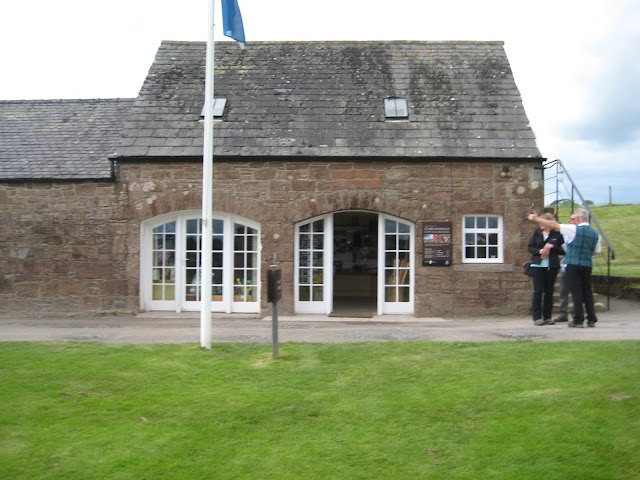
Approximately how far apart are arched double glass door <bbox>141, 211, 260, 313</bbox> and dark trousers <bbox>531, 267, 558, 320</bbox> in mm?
5638

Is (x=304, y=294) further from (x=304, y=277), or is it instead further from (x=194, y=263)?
(x=194, y=263)

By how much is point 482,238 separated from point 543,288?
2327 mm

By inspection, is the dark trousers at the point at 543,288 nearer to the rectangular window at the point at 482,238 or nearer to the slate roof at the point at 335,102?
the rectangular window at the point at 482,238

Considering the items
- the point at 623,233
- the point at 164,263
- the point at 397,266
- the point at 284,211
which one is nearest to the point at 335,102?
the point at 284,211

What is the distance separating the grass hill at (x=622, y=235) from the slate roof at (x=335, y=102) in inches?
307

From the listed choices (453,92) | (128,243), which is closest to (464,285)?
(453,92)

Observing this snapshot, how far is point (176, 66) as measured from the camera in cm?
1483

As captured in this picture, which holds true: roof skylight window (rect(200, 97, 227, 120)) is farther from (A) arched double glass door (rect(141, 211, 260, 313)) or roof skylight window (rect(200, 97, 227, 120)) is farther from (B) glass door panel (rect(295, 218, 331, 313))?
(B) glass door panel (rect(295, 218, 331, 313))

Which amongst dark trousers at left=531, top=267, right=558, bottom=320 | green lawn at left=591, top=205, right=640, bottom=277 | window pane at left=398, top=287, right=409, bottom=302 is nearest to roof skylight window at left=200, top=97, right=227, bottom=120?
window pane at left=398, top=287, right=409, bottom=302

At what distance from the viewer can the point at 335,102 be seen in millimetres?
13820

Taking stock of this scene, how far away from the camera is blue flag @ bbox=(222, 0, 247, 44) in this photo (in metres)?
8.98

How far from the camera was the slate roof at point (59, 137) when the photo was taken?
527 inches

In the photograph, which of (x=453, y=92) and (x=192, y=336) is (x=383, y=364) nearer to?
(x=192, y=336)

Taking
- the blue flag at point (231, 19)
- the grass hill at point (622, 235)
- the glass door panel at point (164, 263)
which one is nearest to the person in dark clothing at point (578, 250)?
the blue flag at point (231, 19)
